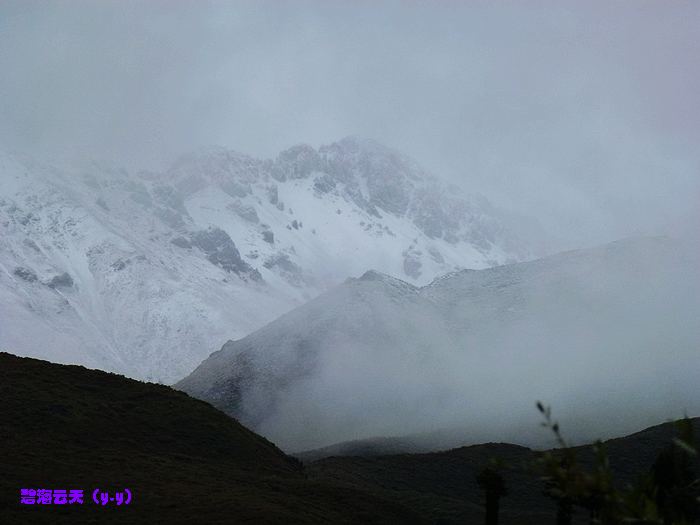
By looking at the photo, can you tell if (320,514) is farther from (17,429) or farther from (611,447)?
(611,447)

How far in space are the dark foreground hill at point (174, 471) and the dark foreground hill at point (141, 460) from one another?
6.4 inches

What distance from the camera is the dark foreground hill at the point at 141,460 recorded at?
217 ft

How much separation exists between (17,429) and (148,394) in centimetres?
2396

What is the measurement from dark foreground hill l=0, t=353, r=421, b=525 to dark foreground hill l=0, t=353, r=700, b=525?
0.53 ft

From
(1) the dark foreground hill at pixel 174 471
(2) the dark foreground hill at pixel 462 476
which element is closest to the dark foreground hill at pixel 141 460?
(1) the dark foreground hill at pixel 174 471

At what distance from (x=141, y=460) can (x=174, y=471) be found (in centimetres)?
413

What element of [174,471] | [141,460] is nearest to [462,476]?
[174,471]

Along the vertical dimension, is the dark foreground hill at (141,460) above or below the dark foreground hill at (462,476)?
above

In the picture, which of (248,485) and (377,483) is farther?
(377,483)

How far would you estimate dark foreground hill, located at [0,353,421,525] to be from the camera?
66.1 metres

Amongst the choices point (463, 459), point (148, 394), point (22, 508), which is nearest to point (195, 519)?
point (22, 508)

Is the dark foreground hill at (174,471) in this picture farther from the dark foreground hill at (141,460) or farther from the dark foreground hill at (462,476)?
the dark foreground hill at (462,476)

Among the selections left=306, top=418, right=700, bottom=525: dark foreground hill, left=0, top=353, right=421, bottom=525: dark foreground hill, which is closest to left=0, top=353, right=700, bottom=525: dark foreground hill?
left=0, top=353, right=421, bottom=525: dark foreground hill

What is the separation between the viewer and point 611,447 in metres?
152
